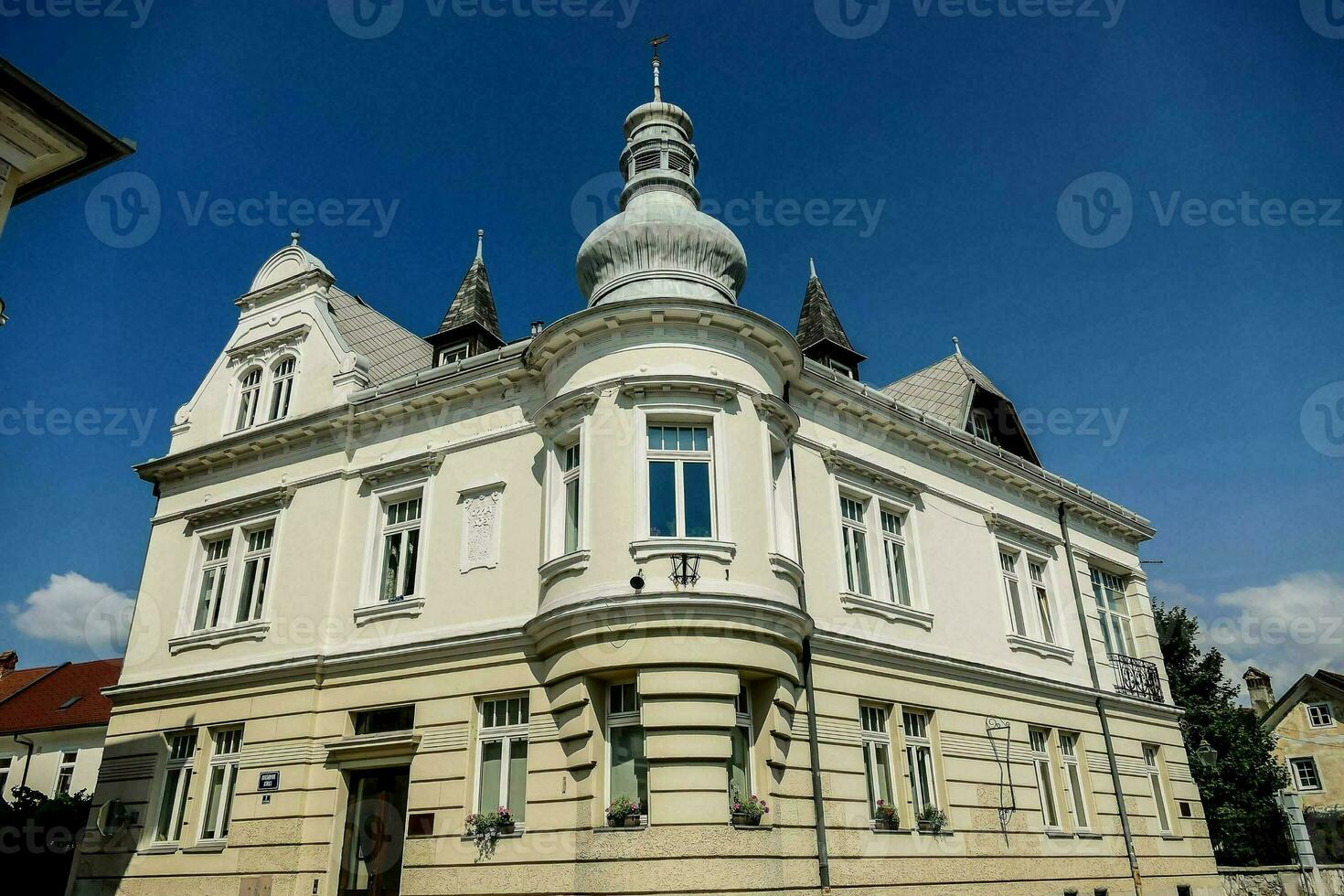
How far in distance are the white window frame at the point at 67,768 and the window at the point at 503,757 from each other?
34.0 metres

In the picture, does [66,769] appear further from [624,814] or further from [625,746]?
[624,814]

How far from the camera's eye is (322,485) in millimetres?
18891

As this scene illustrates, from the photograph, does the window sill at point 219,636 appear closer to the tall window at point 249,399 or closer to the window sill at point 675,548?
the tall window at point 249,399

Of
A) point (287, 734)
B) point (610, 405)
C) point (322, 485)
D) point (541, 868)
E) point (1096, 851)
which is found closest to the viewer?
point (541, 868)

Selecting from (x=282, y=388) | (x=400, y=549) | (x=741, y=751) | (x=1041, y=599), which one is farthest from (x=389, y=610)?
(x=1041, y=599)

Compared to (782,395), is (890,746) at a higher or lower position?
lower

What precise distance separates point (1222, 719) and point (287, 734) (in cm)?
3180

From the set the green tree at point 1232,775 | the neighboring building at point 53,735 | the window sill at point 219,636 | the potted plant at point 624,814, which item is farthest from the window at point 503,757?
the neighboring building at point 53,735

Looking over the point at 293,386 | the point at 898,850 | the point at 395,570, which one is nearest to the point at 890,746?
the point at 898,850

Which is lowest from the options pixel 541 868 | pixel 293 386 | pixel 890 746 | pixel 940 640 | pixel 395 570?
pixel 541 868

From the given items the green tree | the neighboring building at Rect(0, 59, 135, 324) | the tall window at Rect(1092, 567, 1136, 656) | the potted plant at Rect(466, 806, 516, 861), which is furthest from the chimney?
the neighboring building at Rect(0, 59, 135, 324)

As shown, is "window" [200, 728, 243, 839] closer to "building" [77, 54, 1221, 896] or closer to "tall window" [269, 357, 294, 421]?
"building" [77, 54, 1221, 896]

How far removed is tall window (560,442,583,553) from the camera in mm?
15477

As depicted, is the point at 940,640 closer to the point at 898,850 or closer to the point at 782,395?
the point at 898,850
